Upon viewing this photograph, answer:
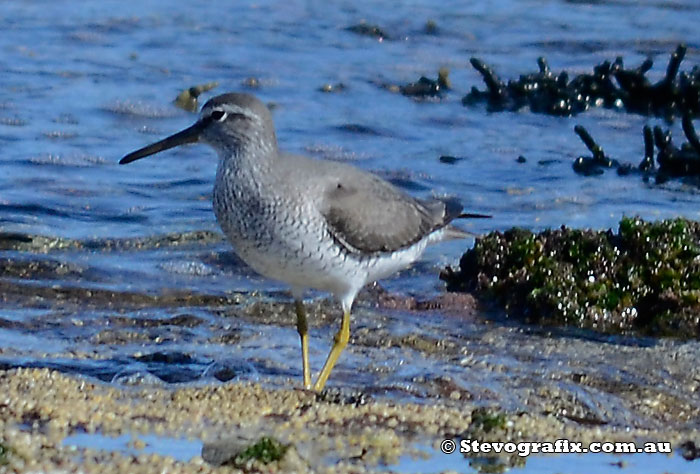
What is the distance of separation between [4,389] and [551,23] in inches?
497

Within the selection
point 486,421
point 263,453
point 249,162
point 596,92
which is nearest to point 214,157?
point 596,92

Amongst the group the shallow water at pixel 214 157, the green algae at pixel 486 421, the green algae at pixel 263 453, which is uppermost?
the green algae at pixel 263 453

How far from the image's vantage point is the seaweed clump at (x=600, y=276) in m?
8.27

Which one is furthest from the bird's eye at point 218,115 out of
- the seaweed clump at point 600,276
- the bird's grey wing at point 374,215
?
the seaweed clump at point 600,276

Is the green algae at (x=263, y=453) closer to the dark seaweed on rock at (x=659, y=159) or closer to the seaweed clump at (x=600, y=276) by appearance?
the seaweed clump at (x=600, y=276)

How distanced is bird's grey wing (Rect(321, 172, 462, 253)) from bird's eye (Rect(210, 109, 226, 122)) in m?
0.65

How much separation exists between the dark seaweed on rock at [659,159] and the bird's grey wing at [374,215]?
14.6 feet

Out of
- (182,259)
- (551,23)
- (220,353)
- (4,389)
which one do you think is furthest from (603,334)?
(551,23)

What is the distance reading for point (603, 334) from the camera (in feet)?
26.9

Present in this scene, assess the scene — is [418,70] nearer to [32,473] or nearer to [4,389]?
[4,389]

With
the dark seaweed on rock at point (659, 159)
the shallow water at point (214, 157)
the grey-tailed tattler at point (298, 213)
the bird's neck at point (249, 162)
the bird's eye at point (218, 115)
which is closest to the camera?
the grey-tailed tattler at point (298, 213)

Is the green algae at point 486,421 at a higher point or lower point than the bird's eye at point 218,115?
lower

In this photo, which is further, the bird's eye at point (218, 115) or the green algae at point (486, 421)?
the bird's eye at point (218, 115)

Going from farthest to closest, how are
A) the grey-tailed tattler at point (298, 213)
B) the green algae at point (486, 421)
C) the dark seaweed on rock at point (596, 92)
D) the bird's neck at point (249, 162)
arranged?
the dark seaweed on rock at point (596, 92)
the bird's neck at point (249, 162)
the grey-tailed tattler at point (298, 213)
the green algae at point (486, 421)
